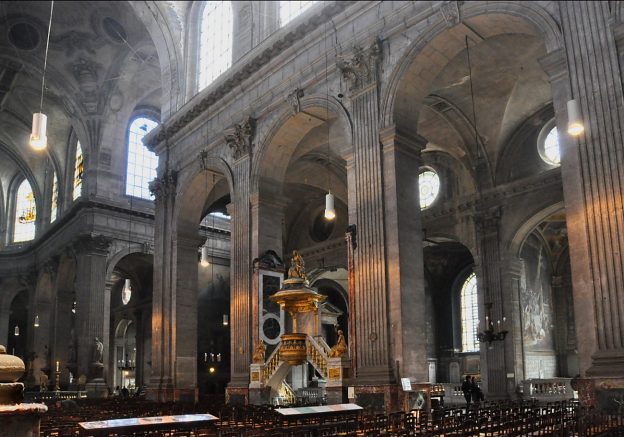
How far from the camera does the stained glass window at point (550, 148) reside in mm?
21766

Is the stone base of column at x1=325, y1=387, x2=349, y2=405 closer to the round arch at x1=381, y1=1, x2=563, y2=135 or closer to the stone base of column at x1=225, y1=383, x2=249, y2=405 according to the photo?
the stone base of column at x1=225, y1=383, x2=249, y2=405

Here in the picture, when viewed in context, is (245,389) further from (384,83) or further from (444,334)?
(444,334)

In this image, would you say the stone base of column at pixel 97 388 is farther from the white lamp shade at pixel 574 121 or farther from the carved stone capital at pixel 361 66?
the white lamp shade at pixel 574 121

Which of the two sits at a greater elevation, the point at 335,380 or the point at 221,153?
the point at 221,153

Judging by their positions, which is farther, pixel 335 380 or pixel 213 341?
pixel 213 341

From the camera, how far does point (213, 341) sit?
1399 inches

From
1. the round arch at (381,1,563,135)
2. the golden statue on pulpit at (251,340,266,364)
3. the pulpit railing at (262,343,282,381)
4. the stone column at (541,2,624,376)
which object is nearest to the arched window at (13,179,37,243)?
the golden statue on pulpit at (251,340,266,364)

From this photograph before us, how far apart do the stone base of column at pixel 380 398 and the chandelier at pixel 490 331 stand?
685cm

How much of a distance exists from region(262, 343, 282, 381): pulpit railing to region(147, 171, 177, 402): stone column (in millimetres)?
6319

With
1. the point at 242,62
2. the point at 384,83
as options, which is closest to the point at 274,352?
the point at 384,83

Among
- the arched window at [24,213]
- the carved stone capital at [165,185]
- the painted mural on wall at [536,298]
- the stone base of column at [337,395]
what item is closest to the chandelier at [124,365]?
the arched window at [24,213]

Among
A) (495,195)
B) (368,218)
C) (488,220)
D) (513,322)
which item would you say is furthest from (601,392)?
(495,195)

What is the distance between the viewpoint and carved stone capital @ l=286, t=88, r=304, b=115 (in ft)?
61.6

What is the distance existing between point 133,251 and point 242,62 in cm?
1692
